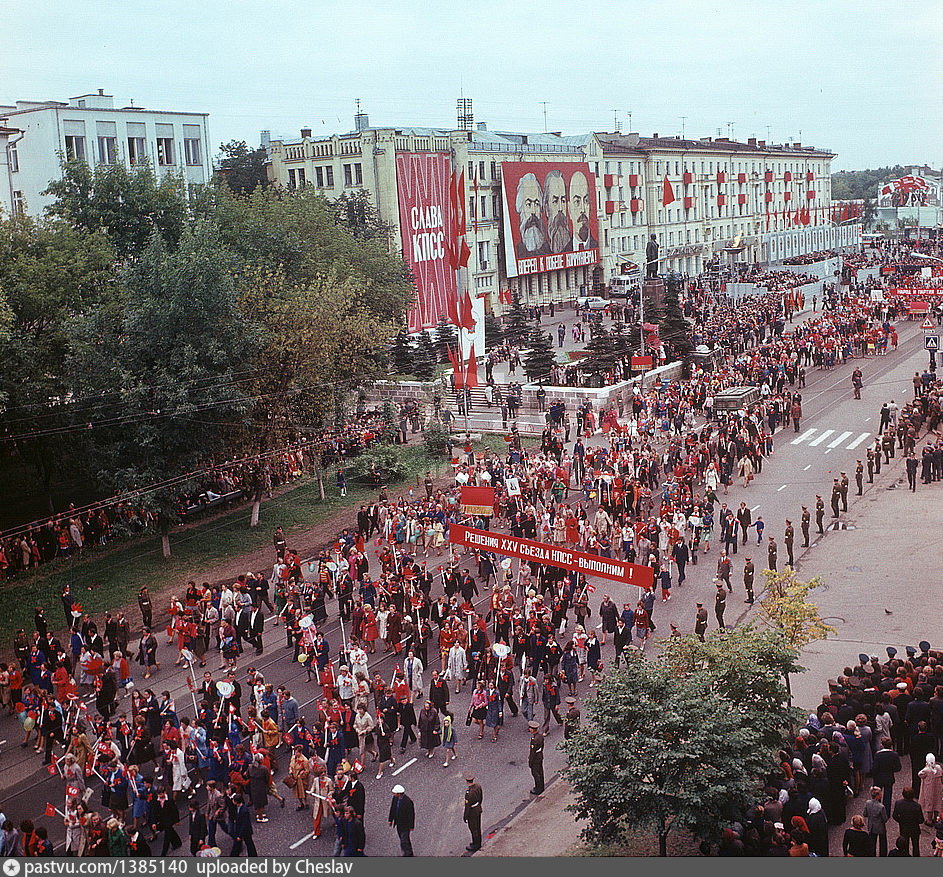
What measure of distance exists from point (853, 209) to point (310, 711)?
394ft

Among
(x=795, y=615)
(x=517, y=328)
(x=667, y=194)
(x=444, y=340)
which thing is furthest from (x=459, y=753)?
(x=667, y=194)

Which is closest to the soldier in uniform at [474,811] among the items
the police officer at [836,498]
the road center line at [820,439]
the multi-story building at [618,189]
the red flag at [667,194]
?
the police officer at [836,498]

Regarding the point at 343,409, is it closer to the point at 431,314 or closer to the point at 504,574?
the point at 504,574

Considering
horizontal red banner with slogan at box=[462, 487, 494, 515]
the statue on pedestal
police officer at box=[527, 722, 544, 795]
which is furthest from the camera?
the statue on pedestal

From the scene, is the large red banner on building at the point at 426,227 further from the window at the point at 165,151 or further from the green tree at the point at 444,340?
the window at the point at 165,151

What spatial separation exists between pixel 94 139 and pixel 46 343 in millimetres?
25101

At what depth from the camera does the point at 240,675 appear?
71.5ft

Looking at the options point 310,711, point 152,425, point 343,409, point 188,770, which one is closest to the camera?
point 188,770

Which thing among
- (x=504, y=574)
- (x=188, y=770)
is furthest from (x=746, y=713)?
(x=504, y=574)

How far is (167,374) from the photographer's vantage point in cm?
2923

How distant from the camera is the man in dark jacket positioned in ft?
41.5

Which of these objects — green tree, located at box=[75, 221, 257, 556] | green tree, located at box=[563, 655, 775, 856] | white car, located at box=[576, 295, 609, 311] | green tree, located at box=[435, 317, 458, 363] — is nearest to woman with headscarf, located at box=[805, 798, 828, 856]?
green tree, located at box=[563, 655, 775, 856]

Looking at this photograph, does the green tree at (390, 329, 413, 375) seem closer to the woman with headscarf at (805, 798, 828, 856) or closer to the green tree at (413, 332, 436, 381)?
the green tree at (413, 332, 436, 381)

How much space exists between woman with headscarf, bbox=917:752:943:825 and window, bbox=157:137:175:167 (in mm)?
51670
